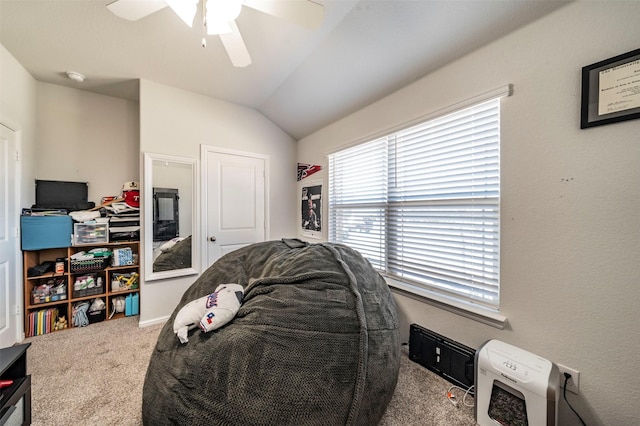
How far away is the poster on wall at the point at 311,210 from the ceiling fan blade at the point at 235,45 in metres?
1.84

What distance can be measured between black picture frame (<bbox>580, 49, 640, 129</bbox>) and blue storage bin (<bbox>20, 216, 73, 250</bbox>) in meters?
4.26

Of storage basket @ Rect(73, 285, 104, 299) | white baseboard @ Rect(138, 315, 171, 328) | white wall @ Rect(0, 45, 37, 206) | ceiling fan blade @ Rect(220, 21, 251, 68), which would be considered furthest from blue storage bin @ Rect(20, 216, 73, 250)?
ceiling fan blade @ Rect(220, 21, 251, 68)

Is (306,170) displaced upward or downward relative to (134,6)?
downward

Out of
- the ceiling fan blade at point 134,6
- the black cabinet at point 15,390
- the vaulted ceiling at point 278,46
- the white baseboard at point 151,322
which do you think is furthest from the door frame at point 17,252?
the ceiling fan blade at point 134,6

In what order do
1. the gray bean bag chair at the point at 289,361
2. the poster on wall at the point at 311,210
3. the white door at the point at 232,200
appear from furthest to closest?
the poster on wall at the point at 311,210
the white door at the point at 232,200
the gray bean bag chair at the point at 289,361

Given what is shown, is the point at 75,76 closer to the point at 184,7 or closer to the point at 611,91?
the point at 184,7

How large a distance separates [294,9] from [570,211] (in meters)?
1.86

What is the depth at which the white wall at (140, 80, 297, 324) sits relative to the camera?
262cm

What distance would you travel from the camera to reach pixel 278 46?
2094mm

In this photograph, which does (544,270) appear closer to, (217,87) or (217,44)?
(217,44)

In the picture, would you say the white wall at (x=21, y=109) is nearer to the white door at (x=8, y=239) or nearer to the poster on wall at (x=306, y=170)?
the white door at (x=8, y=239)

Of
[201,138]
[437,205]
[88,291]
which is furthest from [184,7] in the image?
[88,291]

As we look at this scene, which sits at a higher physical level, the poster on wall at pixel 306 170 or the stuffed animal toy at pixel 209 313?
the poster on wall at pixel 306 170

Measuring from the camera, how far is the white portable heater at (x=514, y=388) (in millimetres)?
1091
